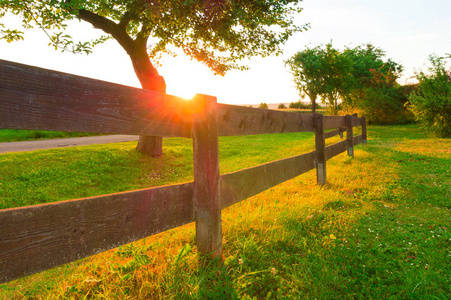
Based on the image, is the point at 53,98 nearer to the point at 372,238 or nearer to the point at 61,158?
the point at 372,238

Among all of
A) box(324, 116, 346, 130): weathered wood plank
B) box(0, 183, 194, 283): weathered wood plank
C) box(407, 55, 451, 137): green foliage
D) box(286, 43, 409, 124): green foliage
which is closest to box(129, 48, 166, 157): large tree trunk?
box(324, 116, 346, 130): weathered wood plank

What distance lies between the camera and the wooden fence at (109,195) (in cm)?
133

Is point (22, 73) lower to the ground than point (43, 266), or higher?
higher

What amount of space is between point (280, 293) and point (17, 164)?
9628 millimetres

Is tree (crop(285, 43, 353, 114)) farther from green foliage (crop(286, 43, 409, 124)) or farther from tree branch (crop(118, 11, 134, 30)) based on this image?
tree branch (crop(118, 11, 134, 30))

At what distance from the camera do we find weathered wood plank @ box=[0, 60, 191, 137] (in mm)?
1295

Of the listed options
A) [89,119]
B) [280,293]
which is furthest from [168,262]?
[89,119]

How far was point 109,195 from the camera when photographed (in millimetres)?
1679

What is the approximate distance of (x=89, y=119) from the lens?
1.54 metres

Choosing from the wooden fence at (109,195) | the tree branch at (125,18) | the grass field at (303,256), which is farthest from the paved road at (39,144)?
the wooden fence at (109,195)

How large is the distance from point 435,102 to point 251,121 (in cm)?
1865

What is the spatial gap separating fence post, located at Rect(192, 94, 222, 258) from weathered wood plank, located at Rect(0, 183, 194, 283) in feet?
1.06

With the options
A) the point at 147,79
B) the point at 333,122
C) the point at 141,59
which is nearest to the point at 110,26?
the point at 141,59

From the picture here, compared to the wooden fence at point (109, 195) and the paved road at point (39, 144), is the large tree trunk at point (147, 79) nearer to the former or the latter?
the paved road at point (39, 144)
